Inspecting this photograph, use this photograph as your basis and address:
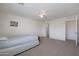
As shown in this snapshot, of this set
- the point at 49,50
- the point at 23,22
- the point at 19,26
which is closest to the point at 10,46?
the point at 19,26

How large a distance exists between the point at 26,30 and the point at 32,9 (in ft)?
1.98

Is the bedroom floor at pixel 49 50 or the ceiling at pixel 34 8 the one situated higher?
the ceiling at pixel 34 8

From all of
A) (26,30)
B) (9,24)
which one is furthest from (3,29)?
(26,30)

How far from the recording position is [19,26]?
1556 millimetres

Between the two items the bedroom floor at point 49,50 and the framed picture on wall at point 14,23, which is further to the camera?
the bedroom floor at point 49,50

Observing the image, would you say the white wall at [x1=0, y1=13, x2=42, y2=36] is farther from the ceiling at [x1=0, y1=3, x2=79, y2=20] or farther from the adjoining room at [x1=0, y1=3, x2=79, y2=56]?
the ceiling at [x1=0, y1=3, x2=79, y2=20]

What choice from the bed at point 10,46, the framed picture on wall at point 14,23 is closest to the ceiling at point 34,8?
the framed picture on wall at point 14,23

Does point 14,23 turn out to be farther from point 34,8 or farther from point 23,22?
point 34,8

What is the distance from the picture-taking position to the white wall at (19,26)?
Result: 138 centimetres

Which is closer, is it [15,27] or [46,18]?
[15,27]

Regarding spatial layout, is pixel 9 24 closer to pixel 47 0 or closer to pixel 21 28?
pixel 21 28

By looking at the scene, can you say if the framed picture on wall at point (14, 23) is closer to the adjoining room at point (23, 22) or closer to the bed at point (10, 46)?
the adjoining room at point (23, 22)

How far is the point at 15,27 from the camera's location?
1505 mm

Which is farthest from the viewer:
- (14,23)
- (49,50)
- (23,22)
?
(49,50)
